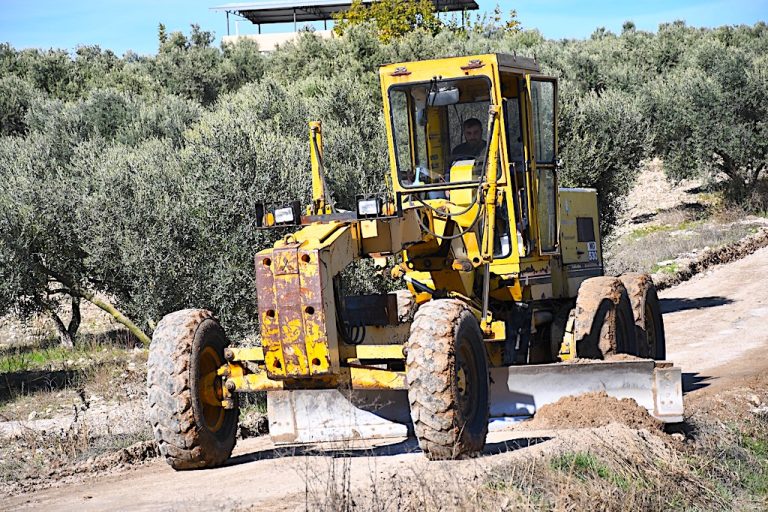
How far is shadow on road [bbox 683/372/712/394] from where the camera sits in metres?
11.6

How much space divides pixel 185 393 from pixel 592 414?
3.21m

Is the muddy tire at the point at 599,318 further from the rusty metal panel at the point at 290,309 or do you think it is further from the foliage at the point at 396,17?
the foliage at the point at 396,17

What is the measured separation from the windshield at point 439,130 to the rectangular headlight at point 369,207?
208 centimetres

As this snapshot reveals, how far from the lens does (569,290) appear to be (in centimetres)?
1128

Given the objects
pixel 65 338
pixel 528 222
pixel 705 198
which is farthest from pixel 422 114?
pixel 705 198

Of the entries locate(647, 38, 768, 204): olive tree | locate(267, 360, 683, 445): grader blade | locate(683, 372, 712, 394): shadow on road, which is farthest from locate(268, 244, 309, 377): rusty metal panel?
locate(647, 38, 768, 204): olive tree

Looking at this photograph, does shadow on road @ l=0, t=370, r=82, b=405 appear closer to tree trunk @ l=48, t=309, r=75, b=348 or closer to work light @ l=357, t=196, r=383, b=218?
tree trunk @ l=48, t=309, r=75, b=348

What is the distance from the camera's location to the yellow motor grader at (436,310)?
283 inches

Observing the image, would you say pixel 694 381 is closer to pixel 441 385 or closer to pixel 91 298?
pixel 441 385

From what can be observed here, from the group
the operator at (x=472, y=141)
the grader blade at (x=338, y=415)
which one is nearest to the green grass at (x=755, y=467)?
the grader blade at (x=338, y=415)

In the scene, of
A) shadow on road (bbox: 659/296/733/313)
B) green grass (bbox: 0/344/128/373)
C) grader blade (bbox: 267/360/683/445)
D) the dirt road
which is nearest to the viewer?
the dirt road

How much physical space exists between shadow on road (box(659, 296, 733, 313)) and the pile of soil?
35.7 ft

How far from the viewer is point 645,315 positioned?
11305 mm

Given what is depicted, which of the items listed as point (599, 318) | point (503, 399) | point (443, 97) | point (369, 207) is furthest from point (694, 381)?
point (369, 207)
